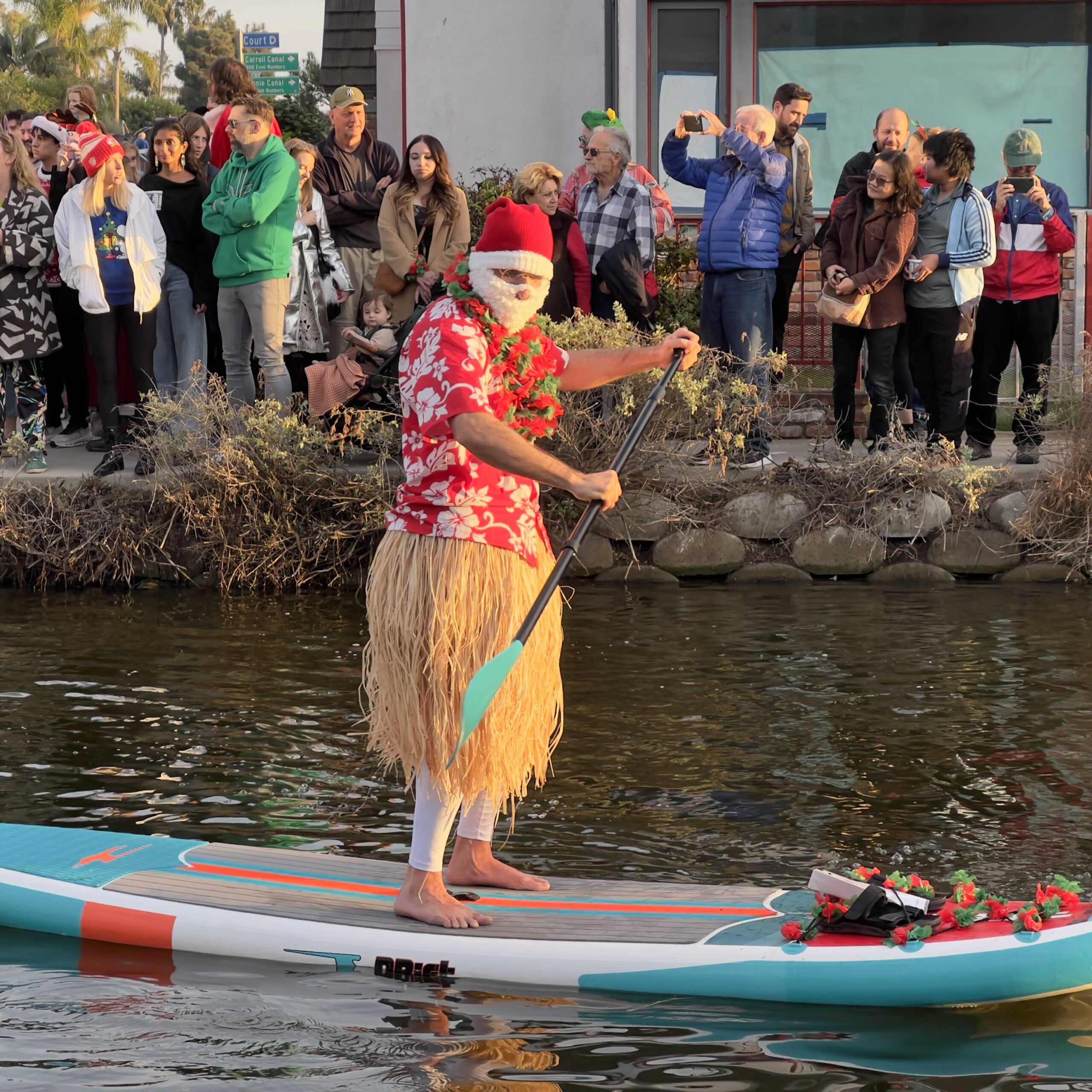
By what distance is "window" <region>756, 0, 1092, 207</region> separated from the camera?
13.1 meters

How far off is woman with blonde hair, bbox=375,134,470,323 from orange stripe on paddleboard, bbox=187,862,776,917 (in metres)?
5.61

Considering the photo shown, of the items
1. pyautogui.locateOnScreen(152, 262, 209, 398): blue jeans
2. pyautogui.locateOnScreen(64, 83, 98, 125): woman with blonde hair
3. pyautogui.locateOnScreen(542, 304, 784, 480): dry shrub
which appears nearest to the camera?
pyautogui.locateOnScreen(542, 304, 784, 480): dry shrub

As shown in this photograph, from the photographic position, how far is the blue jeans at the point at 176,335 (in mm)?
10383

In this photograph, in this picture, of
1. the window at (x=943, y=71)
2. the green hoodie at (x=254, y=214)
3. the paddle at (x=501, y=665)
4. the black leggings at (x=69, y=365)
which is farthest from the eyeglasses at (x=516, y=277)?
the window at (x=943, y=71)

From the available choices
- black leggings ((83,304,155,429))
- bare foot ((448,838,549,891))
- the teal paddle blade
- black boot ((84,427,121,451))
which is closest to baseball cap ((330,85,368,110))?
black leggings ((83,304,155,429))

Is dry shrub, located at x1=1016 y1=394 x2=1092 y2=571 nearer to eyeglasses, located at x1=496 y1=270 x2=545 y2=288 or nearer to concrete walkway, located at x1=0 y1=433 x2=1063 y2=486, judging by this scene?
concrete walkway, located at x1=0 y1=433 x2=1063 y2=486

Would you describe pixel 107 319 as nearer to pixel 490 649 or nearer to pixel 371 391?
pixel 371 391

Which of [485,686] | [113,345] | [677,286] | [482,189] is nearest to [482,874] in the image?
[485,686]

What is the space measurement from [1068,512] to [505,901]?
18.8ft

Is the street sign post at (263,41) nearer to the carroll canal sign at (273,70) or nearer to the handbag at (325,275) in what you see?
the carroll canal sign at (273,70)

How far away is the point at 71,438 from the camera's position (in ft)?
37.3

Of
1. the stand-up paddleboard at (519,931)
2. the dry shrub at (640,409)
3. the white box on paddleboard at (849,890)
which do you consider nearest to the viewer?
the stand-up paddleboard at (519,931)

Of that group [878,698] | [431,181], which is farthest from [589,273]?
[878,698]

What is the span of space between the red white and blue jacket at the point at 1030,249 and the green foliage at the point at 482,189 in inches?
127
